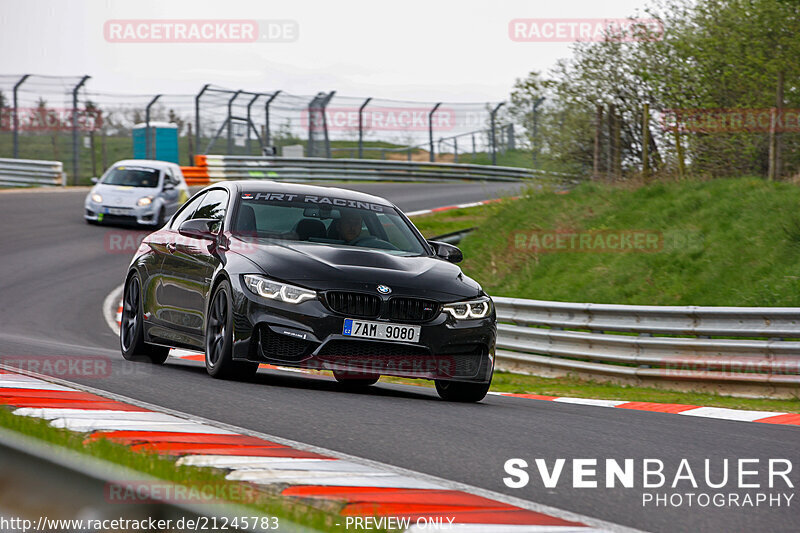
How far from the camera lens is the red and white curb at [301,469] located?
371 centimetres

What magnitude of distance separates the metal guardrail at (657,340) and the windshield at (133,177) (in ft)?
42.4

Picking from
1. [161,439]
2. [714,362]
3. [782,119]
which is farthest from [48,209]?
[161,439]

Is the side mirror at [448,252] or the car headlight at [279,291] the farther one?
the side mirror at [448,252]

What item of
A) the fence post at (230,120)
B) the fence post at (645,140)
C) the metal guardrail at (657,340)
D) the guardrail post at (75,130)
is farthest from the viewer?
the fence post at (230,120)

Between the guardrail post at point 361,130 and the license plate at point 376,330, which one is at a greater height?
the guardrail post at point 361,130

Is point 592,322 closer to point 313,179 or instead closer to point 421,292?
point 421,292

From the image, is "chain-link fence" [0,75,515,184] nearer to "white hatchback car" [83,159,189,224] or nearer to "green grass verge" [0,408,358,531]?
"white hatchback car" [83,159,189,224]

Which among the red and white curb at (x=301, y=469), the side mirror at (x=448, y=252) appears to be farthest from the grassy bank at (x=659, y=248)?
the red and white curb at (x=301, y=469)

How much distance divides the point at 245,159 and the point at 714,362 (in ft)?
88.6

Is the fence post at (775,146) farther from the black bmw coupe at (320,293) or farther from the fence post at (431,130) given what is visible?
the fence post at (431,130)

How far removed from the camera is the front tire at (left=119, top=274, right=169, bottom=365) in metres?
9.66

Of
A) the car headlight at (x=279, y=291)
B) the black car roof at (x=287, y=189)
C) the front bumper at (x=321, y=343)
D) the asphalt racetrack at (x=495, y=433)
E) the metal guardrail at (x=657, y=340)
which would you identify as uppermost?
the black car roof at (x=287, y=189)

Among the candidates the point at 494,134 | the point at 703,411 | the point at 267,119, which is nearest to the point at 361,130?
the point at 267,119

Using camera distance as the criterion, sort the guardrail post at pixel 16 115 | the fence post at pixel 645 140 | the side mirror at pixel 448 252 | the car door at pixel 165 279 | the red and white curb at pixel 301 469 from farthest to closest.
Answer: the guardrail post at pixel 16 115 → the fence post at pixel 645 140 → the car door at pixel 165 279 → the side mirror at pixel 448 252 → the red and white curb at pixel 301 469
